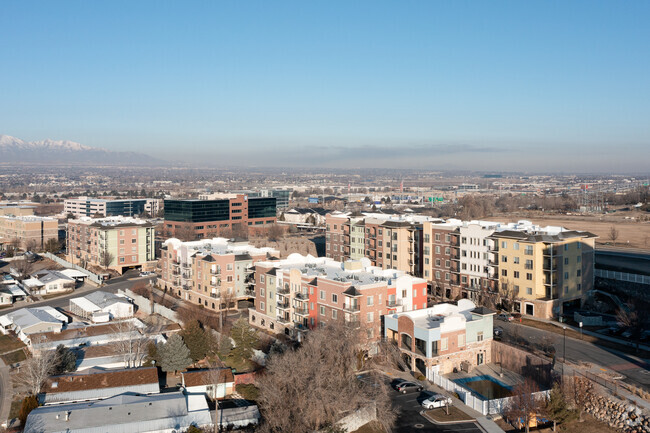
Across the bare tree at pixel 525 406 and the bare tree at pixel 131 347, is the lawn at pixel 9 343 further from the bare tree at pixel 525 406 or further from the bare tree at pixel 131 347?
the bare tree at pixel 525 406

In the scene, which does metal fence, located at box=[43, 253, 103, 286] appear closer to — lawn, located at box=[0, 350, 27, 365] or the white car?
lawn, located at box=[0, 350, 27, 365]

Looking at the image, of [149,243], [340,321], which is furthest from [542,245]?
[149,243]

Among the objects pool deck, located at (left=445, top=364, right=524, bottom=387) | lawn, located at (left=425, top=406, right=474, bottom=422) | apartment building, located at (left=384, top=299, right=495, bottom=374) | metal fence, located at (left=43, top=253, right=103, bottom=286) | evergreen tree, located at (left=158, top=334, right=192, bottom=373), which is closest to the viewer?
lawn, located at (left=425, top=406, right=474, bottom=422)

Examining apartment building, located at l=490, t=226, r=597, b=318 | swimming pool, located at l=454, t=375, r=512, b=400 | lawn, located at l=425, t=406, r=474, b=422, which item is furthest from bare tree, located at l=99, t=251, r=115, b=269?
lawn, located at l=425, t=406, r=474, b=422

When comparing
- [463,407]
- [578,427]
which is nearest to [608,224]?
[578,427]

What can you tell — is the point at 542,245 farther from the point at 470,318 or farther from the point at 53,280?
the point at 53,280
